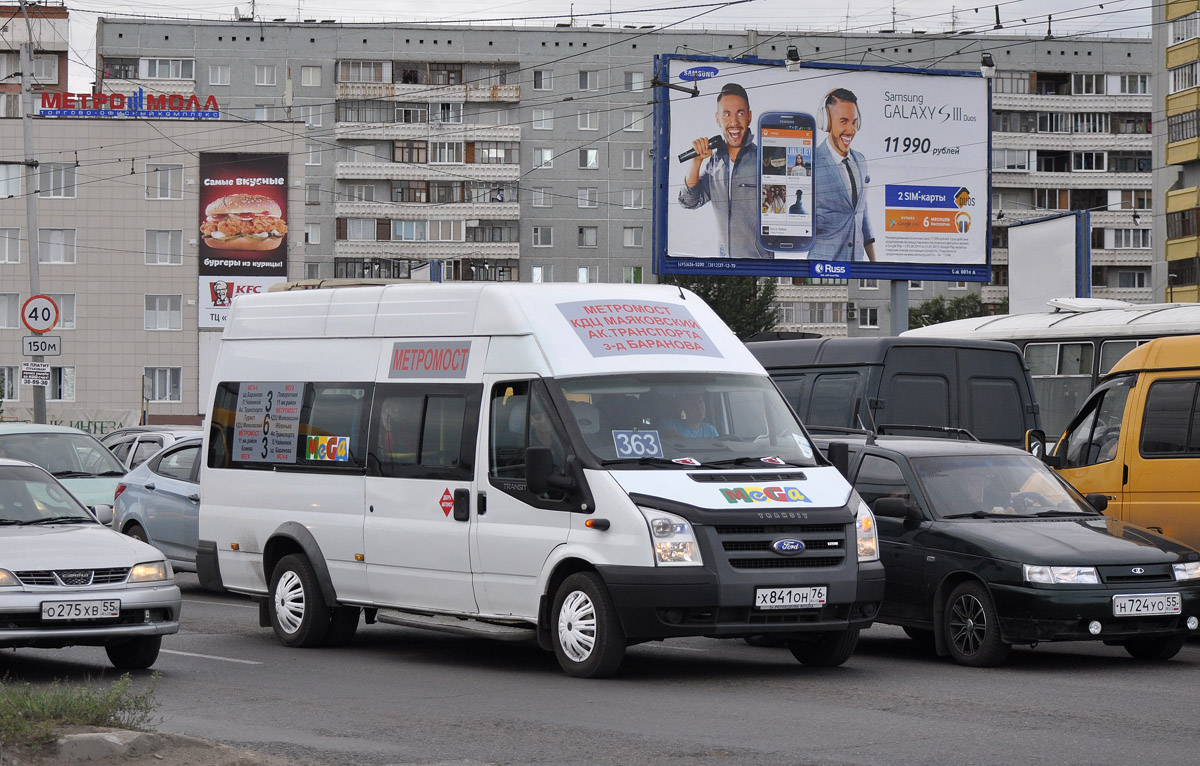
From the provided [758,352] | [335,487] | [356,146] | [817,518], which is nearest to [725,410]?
[817,518]

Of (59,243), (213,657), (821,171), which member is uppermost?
(59,243)

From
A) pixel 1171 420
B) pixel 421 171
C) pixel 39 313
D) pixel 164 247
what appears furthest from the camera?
pixel 421 171

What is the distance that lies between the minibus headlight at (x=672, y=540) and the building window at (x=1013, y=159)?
274 ft

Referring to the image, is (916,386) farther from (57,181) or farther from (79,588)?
(57,181)

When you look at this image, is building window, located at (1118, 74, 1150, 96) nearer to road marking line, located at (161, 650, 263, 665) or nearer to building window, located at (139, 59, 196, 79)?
building window, located at (139, 59, 196, 79)

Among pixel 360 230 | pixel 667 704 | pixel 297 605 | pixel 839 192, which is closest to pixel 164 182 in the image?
pixel 360 230

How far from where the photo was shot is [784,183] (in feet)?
114

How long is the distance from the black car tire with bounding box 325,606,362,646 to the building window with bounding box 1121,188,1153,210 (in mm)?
83809

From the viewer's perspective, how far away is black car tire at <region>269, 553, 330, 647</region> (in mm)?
13336

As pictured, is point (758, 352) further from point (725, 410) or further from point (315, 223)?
point (315, 223)

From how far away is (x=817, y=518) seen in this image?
11.1 m

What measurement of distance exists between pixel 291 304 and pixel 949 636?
19.2 ft

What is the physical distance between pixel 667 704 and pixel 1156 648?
4.44 m

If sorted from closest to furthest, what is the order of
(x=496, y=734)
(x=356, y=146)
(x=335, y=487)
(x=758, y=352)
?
(x=496, y=734)
(x=335, y=487)
(x=758, y=352)
(x=356, y=146)
